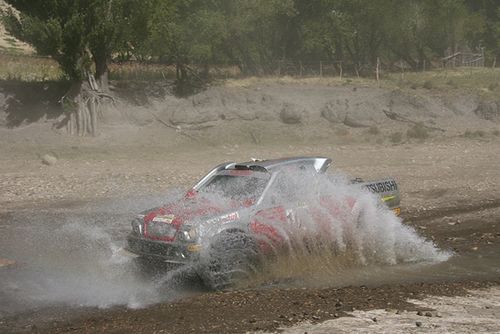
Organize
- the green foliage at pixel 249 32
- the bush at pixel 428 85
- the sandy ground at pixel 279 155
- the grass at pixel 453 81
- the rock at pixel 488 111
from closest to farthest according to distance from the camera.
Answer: the sandy ground at pixel 279 155 → the green foliage at pixel 249 32 → the rock at pixel 488 111 → the grass at pixel 453 81 → the bush at pixel 428 85

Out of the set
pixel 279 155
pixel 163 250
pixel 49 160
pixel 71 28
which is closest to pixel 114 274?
pixel 163 250

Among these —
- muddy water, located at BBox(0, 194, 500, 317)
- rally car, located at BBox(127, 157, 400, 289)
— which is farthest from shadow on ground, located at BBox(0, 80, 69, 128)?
rally car, located at BBox(127, 157, 400, 289)

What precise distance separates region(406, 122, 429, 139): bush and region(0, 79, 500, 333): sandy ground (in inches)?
34.2

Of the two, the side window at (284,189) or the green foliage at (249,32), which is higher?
the green foliage at (249,32)

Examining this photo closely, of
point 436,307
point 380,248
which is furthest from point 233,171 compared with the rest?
point 436,307

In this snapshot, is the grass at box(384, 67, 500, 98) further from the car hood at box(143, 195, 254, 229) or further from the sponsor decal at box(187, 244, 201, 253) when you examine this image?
the sponsor decal at box(187, 244, 201, 253)

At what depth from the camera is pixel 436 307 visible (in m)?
7.20

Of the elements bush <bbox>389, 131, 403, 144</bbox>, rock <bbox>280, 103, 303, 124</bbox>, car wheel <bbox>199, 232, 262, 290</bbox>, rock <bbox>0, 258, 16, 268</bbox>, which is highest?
car wheel <bbox>199, 232, 262, 290</bbox>

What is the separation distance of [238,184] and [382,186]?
2464mm

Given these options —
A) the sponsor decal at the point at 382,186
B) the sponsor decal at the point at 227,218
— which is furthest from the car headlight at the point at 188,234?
the sponsor decal at the point at 382,186

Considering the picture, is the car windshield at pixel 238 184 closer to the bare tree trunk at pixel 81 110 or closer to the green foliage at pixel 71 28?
the green foliage at pixel 71 28

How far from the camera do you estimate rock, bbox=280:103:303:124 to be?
30250 mm

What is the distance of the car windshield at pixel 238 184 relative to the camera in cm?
903

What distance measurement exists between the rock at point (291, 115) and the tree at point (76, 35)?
805cm
